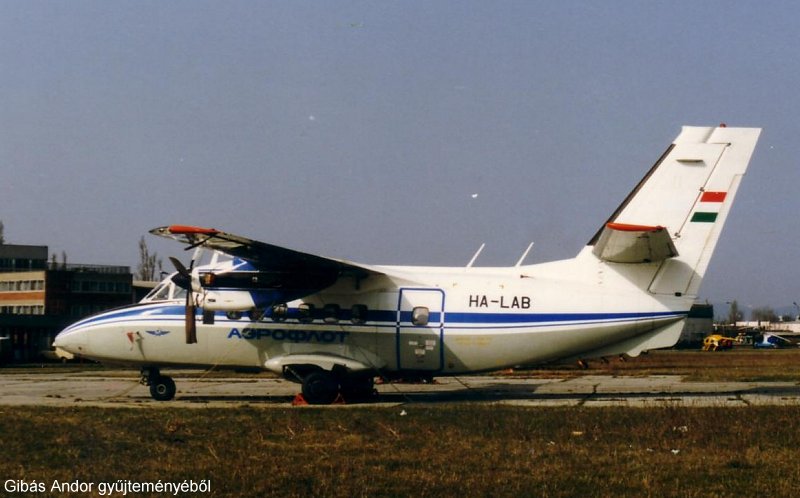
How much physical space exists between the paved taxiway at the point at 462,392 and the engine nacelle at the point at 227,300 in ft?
7.49

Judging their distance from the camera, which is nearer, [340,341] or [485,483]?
[485,483]

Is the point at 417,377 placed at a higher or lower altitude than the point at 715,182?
lower

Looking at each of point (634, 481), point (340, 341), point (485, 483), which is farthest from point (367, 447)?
point (340, 341)

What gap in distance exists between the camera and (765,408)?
Result: 56.0 ft

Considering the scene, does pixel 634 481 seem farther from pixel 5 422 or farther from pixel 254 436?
pixel 5 422

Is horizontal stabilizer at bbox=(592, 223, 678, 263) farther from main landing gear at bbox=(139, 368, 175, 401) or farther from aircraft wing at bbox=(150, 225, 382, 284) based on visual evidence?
main landing gear at bbox=(139, 368, 175, 401)

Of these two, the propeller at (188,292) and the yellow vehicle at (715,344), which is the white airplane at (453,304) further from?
the yellow vehicle at (715,344)

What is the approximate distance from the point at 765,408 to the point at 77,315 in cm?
6543

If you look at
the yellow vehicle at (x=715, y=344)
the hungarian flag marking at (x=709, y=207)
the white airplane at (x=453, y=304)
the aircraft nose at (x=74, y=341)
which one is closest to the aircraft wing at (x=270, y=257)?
the white airplane at (x=453, y=304)

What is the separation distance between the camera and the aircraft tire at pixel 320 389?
2075 cm

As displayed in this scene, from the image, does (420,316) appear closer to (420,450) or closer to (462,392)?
(462,392)

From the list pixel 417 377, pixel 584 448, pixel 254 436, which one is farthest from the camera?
pixel 417 377

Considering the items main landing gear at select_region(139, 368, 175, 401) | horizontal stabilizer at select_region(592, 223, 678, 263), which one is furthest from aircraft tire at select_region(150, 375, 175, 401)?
horizontal stabilizer at select_region(592, 223, 678, 263)

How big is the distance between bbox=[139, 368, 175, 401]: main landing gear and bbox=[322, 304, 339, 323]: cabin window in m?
4.51
